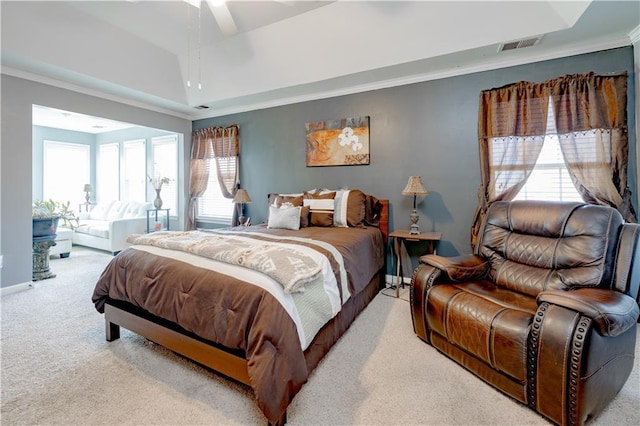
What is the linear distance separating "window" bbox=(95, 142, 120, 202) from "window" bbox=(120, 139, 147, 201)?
0.27m

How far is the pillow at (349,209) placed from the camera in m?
3.38

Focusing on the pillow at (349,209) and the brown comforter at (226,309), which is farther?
the pillow at (349,209)

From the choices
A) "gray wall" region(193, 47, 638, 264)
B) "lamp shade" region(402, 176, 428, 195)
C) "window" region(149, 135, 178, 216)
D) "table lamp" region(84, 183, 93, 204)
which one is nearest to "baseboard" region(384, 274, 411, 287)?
"gray wall" region(193, 47, 638, 264)

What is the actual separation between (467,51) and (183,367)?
371 centimetres

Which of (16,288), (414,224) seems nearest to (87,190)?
(16,288)

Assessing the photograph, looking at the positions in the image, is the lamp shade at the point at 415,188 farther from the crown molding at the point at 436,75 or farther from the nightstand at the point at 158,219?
the nightstand at the point at 158,219

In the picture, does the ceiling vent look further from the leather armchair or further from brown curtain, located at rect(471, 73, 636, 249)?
the leather armchair

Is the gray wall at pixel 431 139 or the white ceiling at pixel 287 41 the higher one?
the white ceiling at pixel 287 41

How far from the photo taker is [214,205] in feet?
17.6

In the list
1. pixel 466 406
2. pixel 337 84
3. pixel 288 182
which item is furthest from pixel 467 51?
pixel 466 406

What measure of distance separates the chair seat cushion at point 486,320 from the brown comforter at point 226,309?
27.6 inches

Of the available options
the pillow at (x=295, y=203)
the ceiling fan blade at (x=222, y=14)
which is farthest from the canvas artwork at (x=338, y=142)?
the ceiling fan blade at (x=222, y=14)

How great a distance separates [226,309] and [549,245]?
7.49 feet

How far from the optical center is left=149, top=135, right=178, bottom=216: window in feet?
18.9
